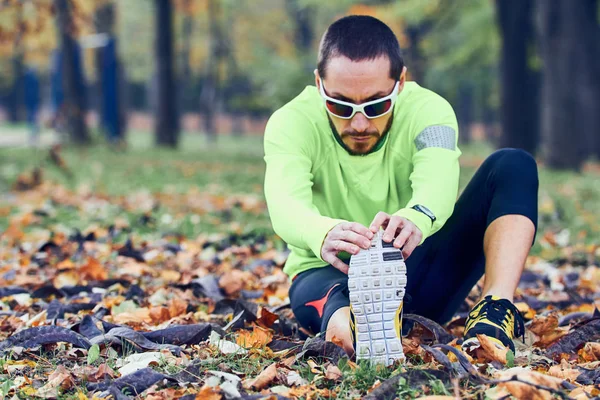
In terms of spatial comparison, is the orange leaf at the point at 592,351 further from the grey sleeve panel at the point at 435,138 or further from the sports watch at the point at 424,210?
the grey sleeve panel at the point at 435,138

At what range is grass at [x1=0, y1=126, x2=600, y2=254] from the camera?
21.8ft

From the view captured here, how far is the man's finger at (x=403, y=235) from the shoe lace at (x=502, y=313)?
46 centimetres

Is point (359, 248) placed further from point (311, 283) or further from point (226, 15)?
point (226, 15)

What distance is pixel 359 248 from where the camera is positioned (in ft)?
8.32

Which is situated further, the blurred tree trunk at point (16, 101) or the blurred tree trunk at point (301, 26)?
the blurred tree trunk at point (16, 101)

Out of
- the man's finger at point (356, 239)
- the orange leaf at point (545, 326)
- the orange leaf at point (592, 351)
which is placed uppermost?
the man's finger at point (356, 239)

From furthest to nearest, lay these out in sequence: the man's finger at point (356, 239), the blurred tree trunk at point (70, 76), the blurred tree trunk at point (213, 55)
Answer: the blurred tree trunk at point (213, 55) < the blurred tree trunk at point (70, 76) < the man's finger at point (356, 239)

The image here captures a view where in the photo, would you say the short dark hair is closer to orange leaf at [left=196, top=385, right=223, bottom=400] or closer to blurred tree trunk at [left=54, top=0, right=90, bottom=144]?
orange leaf at [left=196, top=385, right=223, bottom=400]

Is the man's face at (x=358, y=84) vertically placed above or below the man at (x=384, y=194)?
above

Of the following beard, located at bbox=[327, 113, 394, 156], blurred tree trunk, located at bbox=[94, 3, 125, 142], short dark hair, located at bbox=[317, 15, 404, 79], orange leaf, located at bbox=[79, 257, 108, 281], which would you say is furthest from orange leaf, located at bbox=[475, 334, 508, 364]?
blurred tree trunk, located at bbox=[94, 3, 125, 142]

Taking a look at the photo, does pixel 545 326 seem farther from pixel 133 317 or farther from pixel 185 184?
pixel 185 184

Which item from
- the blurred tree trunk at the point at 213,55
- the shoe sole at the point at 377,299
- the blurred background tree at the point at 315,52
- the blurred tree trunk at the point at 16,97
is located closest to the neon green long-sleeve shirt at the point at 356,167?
the shoe sole at the point at 377,299

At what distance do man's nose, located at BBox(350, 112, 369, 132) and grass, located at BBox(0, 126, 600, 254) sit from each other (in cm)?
322

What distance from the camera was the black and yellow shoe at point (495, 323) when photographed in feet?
8.99
